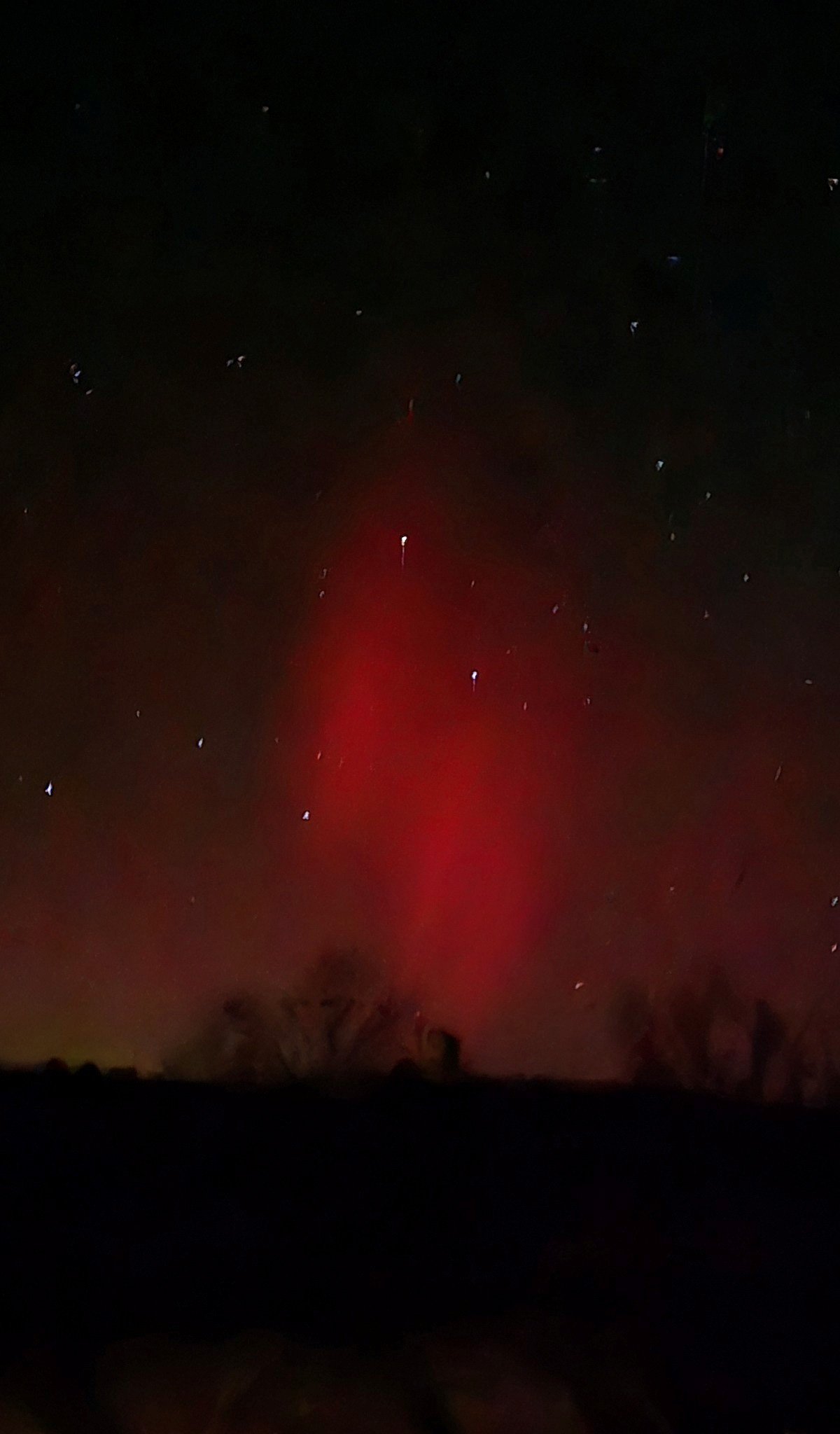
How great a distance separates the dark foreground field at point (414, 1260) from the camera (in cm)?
63

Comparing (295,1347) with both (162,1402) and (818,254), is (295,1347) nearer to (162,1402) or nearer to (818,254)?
(162,1402)

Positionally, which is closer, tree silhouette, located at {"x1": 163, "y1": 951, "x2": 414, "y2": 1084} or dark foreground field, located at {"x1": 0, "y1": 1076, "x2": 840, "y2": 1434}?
dark foreground field, located at {"x1": 0, "y1": 1076, "x2": 840, "y2": 1434}

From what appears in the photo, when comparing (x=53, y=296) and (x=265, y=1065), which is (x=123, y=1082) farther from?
(x=53, y=296)

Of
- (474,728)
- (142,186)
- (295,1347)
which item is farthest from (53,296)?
(295,1347)

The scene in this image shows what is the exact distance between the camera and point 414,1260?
683 millimetres

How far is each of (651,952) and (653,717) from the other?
0.50ft

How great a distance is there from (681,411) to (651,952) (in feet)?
1.15

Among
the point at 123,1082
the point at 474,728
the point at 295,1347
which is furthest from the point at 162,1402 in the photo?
the point at 474,728

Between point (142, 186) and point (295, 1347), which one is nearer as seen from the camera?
point (295, 1347)

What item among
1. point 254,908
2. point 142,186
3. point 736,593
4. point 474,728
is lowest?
point 254,908

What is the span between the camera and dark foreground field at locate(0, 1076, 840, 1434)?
63 cm

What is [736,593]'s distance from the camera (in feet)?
2.52

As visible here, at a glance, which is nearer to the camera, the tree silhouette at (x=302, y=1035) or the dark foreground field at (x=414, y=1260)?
the dark foreground field at (x=414, y=1260)

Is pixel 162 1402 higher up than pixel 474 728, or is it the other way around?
A: pixel 474 728
